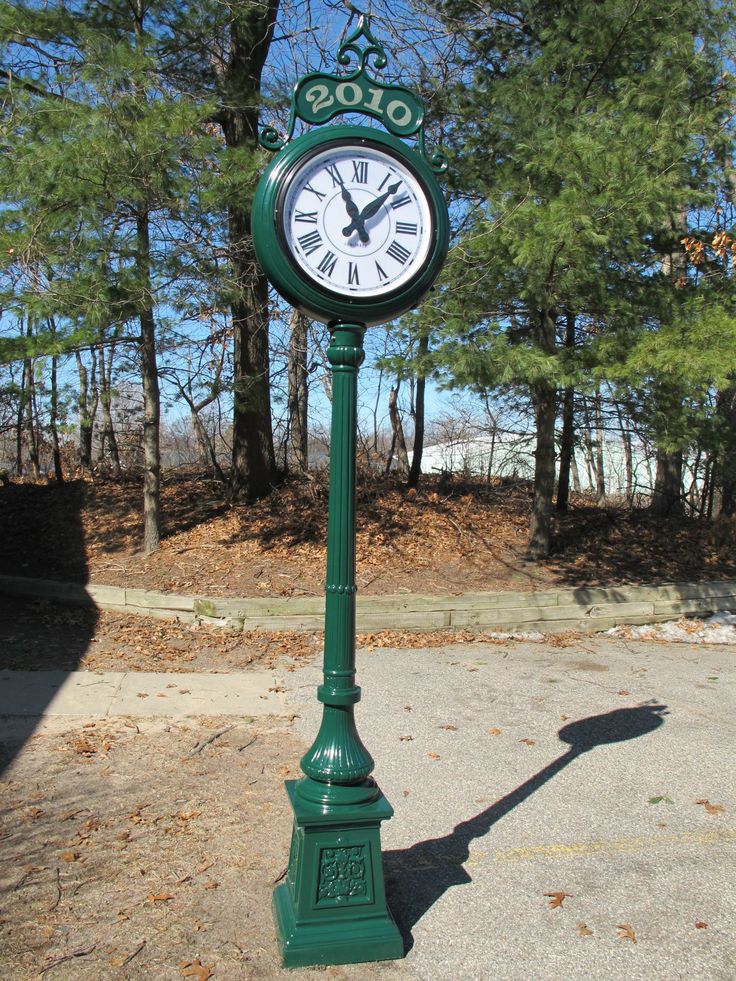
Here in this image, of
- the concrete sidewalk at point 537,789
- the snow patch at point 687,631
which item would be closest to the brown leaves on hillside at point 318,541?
the snow patch at point 687,631

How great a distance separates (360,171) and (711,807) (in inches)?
156

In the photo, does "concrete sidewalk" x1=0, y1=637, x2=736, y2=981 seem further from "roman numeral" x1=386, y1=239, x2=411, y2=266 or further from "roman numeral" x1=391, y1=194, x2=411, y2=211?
"roman numeral" x1=391, y1=194, x2=411, y2=211

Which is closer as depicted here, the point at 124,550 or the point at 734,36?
the point at 734,36

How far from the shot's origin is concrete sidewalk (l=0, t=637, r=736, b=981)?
3385 mm

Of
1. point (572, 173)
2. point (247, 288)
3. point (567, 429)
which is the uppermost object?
point (572, 173)

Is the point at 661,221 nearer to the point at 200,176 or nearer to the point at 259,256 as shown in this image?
the point at 200,176

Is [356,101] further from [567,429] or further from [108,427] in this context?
[108,427]

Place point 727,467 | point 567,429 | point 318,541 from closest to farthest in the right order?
point 318,541, point 727,467, point 567,429

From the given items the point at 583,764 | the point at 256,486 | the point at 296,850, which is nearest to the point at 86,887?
the point at 296,850

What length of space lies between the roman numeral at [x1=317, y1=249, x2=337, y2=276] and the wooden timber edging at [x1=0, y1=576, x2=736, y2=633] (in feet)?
Result: 20.7

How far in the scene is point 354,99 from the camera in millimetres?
3334

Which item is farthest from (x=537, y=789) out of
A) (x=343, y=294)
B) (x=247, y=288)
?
(x=247, y=288)

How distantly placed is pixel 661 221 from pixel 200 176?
488 centimetres

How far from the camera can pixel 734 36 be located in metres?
9.19
